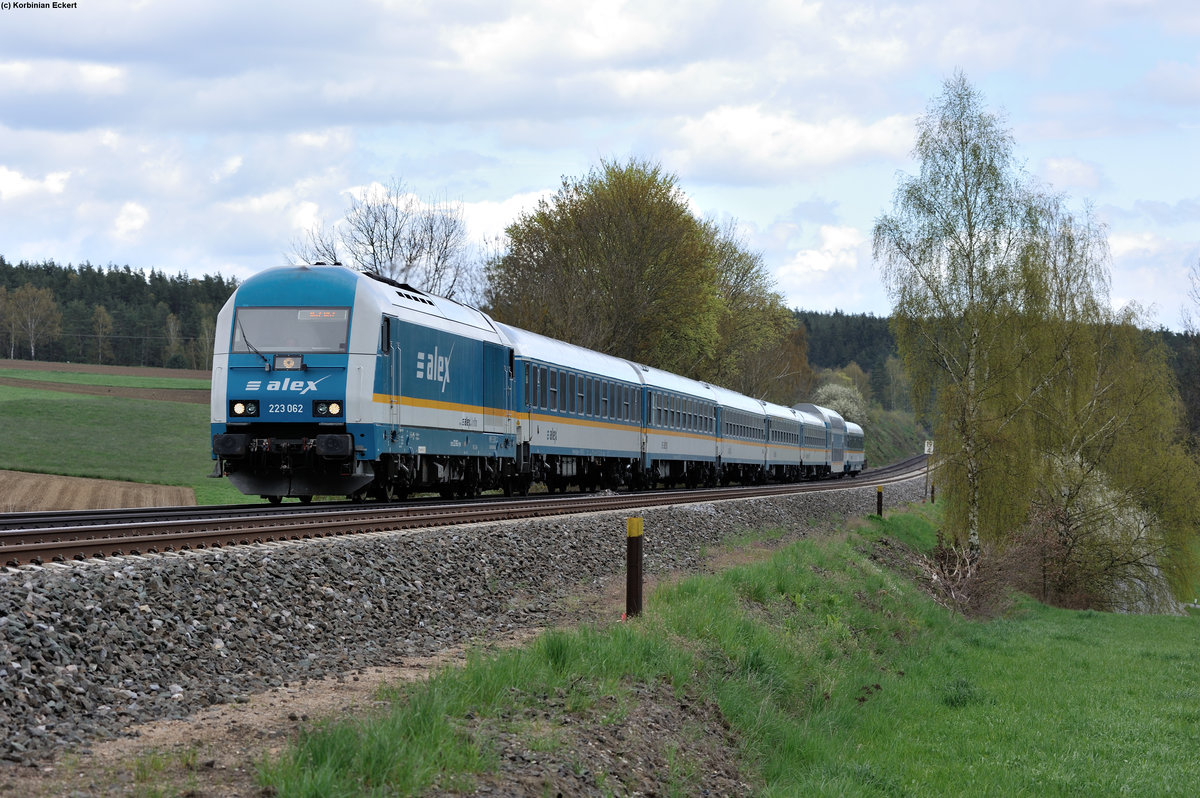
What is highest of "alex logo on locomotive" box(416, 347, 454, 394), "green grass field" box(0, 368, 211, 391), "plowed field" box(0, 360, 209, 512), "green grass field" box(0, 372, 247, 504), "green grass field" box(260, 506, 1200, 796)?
"green grass field" box(0, 368, 211, 391)

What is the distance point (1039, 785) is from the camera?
10258mm

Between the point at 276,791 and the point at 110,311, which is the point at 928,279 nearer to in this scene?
the point at 276,791

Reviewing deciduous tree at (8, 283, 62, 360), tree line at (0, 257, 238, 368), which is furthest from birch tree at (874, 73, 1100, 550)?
deciduous tree at (8, 283, 62, 360)

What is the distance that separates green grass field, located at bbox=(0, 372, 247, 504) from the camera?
33.5 metres

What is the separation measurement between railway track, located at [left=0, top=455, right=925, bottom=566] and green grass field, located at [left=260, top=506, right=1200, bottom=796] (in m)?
3.72

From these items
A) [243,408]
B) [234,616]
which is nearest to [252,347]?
[243,408]

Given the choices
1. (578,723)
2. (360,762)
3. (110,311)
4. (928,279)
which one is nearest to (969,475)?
(928,279)

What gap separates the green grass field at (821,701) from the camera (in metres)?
5.91

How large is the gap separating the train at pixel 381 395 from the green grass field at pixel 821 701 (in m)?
6.25

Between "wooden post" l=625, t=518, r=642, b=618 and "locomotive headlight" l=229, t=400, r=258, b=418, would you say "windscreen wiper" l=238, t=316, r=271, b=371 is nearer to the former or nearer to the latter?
Answer: "locomotive headlight" l=229, t=400, r=258, b=418

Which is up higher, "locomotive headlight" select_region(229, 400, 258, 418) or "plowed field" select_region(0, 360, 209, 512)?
"locomotive headlight" select_region(229, 400, 258, 418)

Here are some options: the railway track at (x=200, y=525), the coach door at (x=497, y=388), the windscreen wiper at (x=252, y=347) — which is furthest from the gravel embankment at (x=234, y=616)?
the coach door at (x=497, y=388)

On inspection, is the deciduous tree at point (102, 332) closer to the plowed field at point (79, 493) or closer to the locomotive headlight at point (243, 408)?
the plowed field at point (79, 493)

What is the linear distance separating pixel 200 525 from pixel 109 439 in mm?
33674
